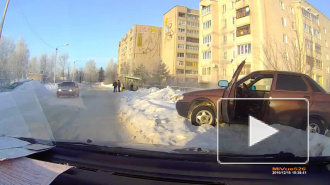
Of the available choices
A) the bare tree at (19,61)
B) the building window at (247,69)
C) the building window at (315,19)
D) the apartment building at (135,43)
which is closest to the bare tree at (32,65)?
the bare tree at (19,61)

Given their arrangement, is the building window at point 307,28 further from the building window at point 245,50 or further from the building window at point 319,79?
the building window at point 245,50

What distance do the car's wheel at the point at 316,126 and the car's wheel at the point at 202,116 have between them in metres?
2.43

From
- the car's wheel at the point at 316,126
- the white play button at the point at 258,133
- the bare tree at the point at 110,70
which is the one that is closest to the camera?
the white play button at the point at 258,133

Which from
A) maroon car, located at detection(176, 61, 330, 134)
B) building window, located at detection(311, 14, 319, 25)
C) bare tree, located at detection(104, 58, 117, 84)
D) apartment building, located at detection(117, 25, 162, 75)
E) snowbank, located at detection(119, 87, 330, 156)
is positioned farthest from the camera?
bare tree, located at detection(104, 58, 117, 84)

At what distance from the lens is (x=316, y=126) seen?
269 cm

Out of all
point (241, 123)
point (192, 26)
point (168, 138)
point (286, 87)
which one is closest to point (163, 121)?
point (168, 138)

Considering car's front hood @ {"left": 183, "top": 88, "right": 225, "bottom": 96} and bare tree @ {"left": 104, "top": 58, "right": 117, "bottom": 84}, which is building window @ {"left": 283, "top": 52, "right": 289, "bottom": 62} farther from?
bare tree @ {"left": 104, "top": 58, "right": 117, "bottom": 84}

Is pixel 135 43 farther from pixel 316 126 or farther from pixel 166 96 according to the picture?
pixel 316 126

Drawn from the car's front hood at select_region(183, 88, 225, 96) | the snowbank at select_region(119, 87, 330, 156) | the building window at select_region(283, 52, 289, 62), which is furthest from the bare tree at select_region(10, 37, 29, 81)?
the building window at select_region(283, 52, 289, 62)

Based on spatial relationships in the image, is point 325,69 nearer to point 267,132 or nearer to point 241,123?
point 241,123

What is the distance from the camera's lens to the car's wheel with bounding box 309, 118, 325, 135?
256cm

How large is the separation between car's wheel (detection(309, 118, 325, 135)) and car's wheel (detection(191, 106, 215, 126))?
2.43 m

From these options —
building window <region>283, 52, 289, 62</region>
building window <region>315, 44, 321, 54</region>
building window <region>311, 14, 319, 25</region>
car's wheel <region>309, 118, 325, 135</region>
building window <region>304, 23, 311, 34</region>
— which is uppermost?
building window <region>311, 14, 319, 25</region>

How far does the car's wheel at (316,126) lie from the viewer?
2.56 m
